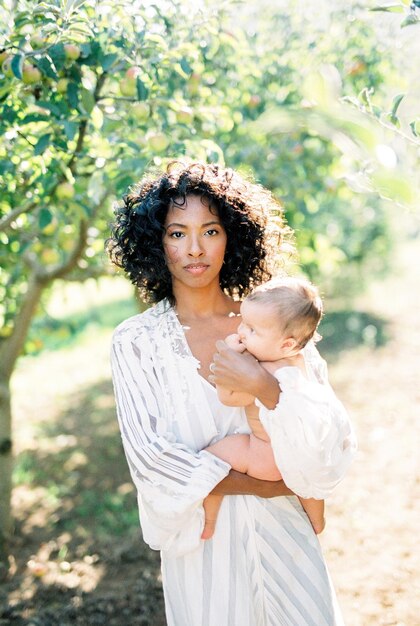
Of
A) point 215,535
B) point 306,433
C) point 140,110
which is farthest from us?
point 140,110

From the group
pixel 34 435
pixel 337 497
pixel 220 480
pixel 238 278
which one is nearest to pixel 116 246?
pixel 238 278

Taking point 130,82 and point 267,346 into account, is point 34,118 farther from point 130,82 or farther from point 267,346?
point 267,346

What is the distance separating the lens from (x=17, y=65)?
6.23ft

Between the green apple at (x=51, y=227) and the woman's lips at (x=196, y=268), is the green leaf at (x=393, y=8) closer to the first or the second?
the woman's lips at (x=196, y=268)

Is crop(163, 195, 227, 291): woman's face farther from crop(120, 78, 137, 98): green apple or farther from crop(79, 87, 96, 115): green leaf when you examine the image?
crop(120, 78, 137, 98): green apple

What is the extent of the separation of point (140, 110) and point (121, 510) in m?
2.78

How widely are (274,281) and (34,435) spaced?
4.64 meters

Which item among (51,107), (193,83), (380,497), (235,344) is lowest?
(380,497)

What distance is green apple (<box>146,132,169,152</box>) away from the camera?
94.5 inches

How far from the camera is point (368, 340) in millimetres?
7969

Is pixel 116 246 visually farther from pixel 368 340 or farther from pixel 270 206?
pixel 368 340

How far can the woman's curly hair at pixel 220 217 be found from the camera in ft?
6.26

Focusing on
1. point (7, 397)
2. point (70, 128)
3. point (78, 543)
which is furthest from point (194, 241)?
point (78, 543)

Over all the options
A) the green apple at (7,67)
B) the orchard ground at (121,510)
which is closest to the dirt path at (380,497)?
the orchard ground at (121,510)
